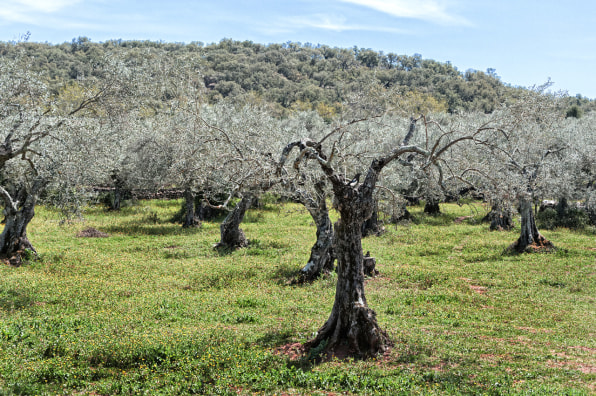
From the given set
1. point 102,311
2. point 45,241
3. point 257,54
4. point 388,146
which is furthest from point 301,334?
point 257,54

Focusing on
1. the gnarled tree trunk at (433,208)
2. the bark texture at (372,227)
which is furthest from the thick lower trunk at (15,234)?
the gnarled tree trunk at (433,208)

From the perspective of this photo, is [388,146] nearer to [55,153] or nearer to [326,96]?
[55,153]

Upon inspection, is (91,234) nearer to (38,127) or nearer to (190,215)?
(190,215)

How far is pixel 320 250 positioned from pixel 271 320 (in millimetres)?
5828

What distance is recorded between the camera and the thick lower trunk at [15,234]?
20516mm

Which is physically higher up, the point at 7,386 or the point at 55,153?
the point at 55,153

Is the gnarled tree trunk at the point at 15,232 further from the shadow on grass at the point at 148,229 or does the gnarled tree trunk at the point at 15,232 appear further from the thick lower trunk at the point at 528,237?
the thick lower trunk at the point at 528,237

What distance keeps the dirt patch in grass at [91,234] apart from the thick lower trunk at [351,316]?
69.3 feet

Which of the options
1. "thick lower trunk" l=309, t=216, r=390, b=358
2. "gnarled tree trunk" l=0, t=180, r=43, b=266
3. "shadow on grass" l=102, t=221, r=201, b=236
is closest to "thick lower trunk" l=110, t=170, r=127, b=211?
"shadow on grass" l=102, t=221, r=201, b=236

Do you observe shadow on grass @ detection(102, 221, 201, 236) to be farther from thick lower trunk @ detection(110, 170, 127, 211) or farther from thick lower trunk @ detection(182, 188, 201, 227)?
thick lower trunk @ detection(110, 170, 127, 211)

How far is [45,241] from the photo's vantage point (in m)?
26.0

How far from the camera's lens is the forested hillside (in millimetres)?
78875

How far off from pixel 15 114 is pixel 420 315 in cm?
1493

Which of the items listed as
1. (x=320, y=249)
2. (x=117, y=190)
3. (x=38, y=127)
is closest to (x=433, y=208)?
(x=320, y=249)
